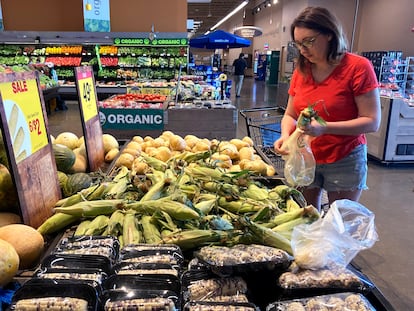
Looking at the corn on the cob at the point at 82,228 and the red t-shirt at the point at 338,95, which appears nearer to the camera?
the corn on the cob at the point at 82,228

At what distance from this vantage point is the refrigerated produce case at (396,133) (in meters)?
5.58

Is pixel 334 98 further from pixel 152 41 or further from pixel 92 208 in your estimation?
pixel 152 41

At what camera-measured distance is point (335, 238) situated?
118cm

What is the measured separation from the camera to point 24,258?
123 cm

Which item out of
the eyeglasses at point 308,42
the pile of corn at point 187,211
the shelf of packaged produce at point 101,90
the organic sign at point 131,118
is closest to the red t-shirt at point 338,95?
the eyeglasses at point 308,42

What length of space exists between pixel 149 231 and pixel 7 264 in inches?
18.3

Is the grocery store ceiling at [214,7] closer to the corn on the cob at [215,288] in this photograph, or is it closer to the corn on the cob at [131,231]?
the corn on the cob at [131,231]

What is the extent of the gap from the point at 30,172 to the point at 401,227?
11.6 feet

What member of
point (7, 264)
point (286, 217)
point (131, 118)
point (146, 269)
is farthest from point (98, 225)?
point (131, 118)

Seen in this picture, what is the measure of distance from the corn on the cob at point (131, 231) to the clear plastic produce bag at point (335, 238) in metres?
0.54

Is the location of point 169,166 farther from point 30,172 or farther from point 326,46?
point 326,46

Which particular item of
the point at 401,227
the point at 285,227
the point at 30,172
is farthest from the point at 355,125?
the point at 401,227

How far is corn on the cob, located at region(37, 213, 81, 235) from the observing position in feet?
4.68

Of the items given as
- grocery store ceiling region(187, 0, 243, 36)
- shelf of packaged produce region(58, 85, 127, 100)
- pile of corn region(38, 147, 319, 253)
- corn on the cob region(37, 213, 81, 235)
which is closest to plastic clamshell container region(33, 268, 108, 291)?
pile of corn region(38, 147, 319, 253)
